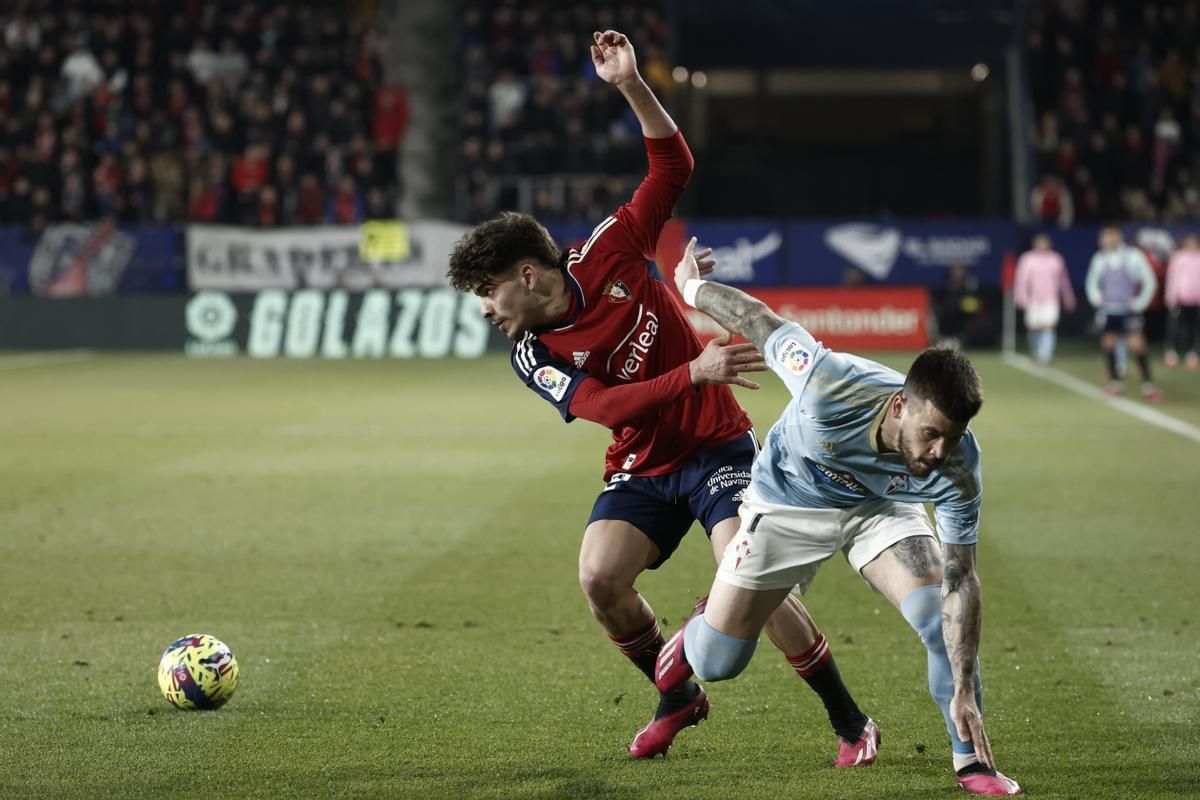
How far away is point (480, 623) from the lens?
25.7 ft

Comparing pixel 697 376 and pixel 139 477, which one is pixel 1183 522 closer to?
pixel 697 376

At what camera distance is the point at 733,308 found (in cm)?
502

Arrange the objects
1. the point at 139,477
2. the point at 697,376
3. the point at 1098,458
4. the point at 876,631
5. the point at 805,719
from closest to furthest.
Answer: the point at 697,376, the point at 805,719, the point at 876,631, the point at 139,477, the point at 1098,458

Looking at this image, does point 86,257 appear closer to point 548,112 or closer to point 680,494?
point 548,112

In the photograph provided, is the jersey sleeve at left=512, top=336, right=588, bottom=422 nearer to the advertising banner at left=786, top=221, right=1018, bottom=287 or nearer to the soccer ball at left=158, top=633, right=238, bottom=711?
the soccer ball at left=158, top=633, right=238, bottom=711

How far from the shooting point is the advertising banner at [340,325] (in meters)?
26.9

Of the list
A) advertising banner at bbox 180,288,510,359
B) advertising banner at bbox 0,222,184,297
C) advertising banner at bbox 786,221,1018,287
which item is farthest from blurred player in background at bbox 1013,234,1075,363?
advertising banner at bbox 0,222,184,297

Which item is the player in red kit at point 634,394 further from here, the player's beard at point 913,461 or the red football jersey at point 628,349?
the player's beard at point 913,461

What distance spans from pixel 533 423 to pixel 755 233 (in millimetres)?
12869

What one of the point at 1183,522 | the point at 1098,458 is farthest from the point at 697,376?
the point at 1098,458

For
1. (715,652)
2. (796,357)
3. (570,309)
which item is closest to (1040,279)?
(570,309)

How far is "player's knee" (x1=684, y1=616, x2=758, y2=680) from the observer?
520cm

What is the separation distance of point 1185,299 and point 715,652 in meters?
22.2

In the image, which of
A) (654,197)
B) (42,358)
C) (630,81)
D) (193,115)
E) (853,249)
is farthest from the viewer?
(193,115)
